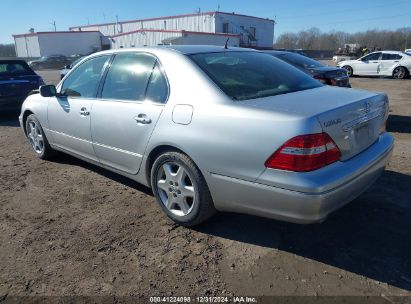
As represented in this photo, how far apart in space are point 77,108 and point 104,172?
107cm

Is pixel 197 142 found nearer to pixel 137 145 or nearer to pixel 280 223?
pixel 137 145

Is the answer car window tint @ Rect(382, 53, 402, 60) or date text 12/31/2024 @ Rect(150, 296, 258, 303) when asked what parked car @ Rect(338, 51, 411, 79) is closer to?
car window tint @ Rect(382, 53, 402, 60)

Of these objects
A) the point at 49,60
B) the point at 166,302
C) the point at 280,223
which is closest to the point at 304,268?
the point at 280,223

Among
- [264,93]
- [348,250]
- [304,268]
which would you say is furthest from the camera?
[264,93]

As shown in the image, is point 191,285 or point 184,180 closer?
point 191,285

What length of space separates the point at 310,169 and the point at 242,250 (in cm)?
101

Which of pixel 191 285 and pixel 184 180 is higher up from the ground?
pixel 184 180

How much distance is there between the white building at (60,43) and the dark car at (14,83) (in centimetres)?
4667

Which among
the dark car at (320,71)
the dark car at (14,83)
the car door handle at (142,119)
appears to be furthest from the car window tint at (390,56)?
the car door handle at (142,119)

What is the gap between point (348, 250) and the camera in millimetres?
3057

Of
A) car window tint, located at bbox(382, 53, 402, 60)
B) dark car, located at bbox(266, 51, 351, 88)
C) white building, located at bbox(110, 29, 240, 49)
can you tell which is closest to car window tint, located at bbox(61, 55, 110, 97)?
dark car, located at bbox(266, 51, 351, 88)

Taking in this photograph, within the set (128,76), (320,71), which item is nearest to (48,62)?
(320,71)

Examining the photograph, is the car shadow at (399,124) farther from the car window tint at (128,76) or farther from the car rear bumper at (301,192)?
the car window tint at (128,76)

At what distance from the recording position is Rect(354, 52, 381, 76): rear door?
20438 mm
